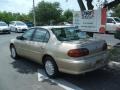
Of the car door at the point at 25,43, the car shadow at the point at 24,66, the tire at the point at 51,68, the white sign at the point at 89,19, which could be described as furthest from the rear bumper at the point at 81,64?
the white sign at the point at 89,19

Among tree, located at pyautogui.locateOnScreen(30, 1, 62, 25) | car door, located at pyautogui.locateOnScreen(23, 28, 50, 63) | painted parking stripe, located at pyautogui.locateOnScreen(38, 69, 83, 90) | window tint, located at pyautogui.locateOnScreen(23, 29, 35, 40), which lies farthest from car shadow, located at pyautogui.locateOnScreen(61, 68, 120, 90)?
tree, located at pyautogui.locateOnScreen(30, 1, 62, 25)

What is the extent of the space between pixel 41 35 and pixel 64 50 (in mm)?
1478

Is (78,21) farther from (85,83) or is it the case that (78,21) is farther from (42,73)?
(85,83)

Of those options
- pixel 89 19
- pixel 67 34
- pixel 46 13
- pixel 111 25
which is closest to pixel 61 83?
pixel 67 34

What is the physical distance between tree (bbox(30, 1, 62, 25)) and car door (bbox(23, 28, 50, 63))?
3640cm

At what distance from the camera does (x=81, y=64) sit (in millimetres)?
6219

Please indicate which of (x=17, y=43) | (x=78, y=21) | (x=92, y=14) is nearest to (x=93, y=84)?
(x=17, y=43)

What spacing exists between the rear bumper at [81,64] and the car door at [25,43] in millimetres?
2064

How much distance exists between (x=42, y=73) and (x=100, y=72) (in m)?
1.85

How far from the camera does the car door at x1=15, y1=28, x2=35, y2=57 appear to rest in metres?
8.31

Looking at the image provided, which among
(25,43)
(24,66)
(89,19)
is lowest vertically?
(24,66)

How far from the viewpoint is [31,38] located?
8.21m

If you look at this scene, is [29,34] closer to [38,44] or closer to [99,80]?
[38,44]

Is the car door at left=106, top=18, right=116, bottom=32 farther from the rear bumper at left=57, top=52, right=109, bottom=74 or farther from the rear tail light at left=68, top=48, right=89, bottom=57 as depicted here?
the rear tail light at left=68, top=48, right=89, bottom=57
